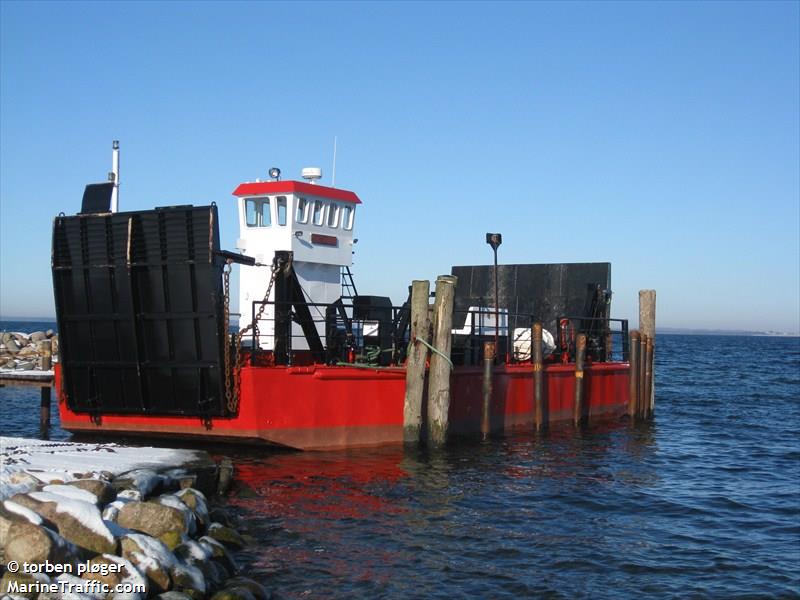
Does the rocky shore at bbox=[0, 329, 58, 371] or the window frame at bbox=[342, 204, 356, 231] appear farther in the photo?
the rocky shore at bbox=[0, 329, 58, 371]

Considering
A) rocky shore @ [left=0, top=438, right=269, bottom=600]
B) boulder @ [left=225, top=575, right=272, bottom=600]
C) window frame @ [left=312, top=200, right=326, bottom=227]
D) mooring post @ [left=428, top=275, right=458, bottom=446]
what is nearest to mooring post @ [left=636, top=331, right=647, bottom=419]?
mooring post @ [left=428, top=275, right=458, bottom=446]

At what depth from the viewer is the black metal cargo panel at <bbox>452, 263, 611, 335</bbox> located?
22.2m

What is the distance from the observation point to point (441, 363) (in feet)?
46.7

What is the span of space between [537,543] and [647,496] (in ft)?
10.9

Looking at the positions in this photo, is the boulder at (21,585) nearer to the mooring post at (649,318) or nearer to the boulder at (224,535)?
the boulder at (224,535)

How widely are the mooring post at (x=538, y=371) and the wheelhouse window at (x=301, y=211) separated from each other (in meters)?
4.90

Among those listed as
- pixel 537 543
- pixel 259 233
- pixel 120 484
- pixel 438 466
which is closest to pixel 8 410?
pixel 259 233

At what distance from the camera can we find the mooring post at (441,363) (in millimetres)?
14242

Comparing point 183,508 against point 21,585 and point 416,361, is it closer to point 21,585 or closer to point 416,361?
point 21,585

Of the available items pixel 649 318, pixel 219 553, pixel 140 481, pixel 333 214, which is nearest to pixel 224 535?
pixel 219 553

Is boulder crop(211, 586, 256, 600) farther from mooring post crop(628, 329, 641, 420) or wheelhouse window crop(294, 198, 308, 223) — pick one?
mooring post crop(628, 329, 641, 420)

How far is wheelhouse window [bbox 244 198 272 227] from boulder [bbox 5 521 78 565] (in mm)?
9914

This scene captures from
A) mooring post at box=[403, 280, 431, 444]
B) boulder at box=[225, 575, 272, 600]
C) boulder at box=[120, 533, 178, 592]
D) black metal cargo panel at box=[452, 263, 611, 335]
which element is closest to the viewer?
boulder at box=[120, 533, 178, 592]

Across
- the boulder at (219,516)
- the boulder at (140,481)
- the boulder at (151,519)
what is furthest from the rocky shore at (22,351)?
the boulder at (151,519)
